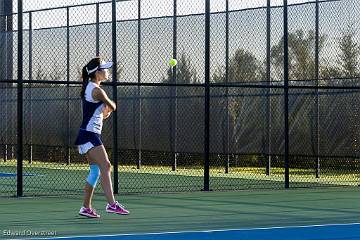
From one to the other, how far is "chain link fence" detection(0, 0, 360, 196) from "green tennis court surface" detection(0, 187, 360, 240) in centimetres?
230

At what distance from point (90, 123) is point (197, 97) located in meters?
10.2

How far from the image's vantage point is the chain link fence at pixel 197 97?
17156 millimetres

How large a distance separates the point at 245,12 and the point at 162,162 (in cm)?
385

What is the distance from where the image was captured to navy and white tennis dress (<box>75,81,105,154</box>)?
30.7 feet

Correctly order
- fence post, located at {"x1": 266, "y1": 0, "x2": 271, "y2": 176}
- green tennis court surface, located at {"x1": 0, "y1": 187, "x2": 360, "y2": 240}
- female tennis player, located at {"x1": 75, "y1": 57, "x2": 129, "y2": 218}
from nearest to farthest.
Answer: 1. green tennis court surface, located at {"x1": 0, "y1": 187, "x2": 360, "y2": 240}
2. female tennis player, located at {"x1": 75, "y1": 57, "x2": 129, "y2": 218}
3. fence post, located at {"x1": 266, "y1": 0, "x2": 271, "y2": 176}

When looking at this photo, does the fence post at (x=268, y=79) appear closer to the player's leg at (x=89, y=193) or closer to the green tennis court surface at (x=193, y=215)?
the green tennis court surface at (x=193, y=215)

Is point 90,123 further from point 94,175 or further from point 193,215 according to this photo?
point 193,215

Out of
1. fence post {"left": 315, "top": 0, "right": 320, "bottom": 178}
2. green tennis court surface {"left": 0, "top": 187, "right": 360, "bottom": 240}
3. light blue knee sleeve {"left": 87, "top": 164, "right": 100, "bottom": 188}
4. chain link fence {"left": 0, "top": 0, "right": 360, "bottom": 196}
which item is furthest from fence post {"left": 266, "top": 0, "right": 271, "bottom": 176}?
light blue knee sleeve {"left": 87, "top": 164, "right": 100, "bottom": 188}

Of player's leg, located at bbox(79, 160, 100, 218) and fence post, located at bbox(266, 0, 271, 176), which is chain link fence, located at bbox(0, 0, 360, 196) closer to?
fence post, located at bbox(266, 0, 271, 176)

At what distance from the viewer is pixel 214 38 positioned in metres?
19.7

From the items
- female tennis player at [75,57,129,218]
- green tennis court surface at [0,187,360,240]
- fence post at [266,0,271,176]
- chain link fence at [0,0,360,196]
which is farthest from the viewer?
fence post at [266,0,271,176]

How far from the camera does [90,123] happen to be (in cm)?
941

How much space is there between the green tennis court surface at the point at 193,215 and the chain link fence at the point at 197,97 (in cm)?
230

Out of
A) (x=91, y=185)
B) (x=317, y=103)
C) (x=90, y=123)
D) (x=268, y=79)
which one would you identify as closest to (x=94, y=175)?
(x=91, y=185)
